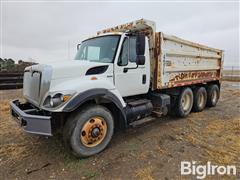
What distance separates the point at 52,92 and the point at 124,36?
200 centimetres

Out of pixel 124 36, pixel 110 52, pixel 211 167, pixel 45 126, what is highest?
pixel 124 36

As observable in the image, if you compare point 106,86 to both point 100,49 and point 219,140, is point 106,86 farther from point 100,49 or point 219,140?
point 219,140

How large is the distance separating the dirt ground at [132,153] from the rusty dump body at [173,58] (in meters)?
1.38

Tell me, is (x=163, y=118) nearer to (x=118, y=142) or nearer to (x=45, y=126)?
(x=118, y=142)

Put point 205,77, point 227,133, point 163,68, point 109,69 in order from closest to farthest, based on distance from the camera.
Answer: point 109,69 → point 227,133 → point 163,68 → point 205,77

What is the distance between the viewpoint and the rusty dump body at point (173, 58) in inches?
184

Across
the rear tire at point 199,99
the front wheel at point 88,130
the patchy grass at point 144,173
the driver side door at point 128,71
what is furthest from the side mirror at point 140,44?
the rear tire at point 199,99

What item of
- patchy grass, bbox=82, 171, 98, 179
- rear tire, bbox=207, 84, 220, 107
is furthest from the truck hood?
rear tire, bbox=207, 84, 220, 107

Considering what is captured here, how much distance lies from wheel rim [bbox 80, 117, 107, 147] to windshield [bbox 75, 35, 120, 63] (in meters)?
1.30

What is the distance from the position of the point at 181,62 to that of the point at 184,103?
1500mm

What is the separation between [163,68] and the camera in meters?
4.95

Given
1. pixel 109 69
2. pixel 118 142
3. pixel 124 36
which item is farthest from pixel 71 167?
pixel 124 36

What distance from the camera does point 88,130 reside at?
11.0 ft

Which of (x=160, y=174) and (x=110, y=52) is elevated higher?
(x=110, y=52)
